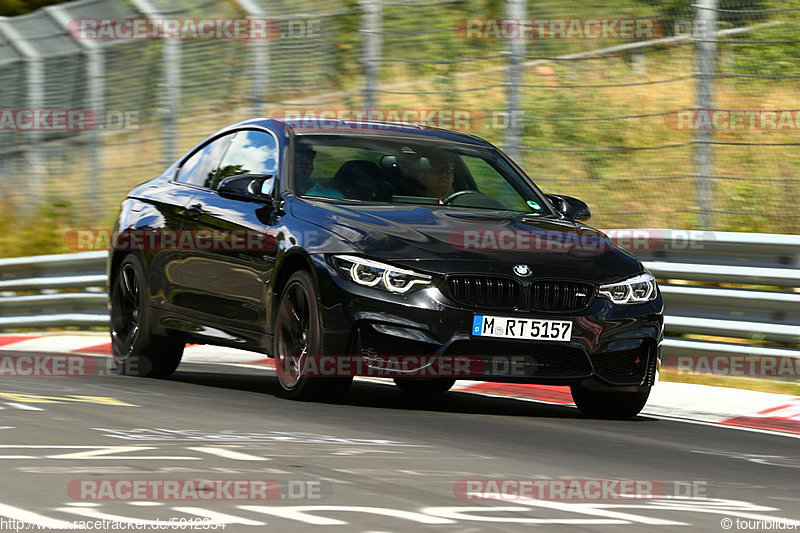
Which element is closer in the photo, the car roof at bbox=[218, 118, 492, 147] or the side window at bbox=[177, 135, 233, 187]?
the car roof at bbox=[218, 118, 492, 147]

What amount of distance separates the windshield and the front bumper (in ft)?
3.22

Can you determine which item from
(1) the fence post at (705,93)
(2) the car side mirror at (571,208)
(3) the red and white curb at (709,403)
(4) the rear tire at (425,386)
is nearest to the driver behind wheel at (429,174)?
(2) the car side mirror at (571,208)

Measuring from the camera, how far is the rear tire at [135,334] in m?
10.2

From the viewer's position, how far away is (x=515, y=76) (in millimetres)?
12719

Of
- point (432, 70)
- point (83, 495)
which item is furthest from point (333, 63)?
point (83, 495)

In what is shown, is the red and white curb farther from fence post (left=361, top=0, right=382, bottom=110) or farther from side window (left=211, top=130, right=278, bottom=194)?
fence post (left=361, top=0, right=382, bottom=110)

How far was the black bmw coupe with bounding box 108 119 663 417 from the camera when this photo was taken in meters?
7.85

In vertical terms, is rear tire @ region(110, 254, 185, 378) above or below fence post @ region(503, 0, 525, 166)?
below

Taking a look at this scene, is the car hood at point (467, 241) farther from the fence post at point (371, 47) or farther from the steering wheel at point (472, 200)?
the fence post at point (371, 47)

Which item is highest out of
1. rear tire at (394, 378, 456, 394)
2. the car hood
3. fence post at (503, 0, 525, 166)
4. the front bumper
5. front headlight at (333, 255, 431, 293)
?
fence post at (503, 0, 525, 166)

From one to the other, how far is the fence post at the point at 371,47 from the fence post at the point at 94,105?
4593 mm

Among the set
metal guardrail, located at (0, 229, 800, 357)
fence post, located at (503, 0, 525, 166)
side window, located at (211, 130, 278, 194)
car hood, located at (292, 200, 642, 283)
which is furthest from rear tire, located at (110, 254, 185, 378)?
fence post, located at (503, 0, 525, 166)

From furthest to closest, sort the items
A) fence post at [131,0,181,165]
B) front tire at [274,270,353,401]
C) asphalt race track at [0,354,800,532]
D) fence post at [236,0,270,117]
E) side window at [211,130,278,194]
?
fence post at [131,0,181,165] → fence post at [236,0,270,117] → side window at [211,130,278,194] → front tire at [274,270,353,401] → asphalt race track at [0,354,800,532]

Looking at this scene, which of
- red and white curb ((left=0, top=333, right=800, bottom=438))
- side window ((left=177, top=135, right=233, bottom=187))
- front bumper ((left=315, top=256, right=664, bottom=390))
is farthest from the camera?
side window ((left=177, top=135, right=233, bottom=187))
